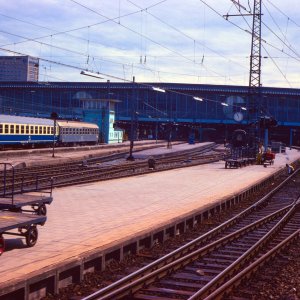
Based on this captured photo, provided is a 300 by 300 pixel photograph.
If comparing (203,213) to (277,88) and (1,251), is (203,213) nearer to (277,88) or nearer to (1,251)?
(1,251)

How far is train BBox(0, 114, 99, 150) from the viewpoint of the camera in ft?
154

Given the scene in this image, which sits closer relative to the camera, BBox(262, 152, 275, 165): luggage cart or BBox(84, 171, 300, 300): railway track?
BBox(84, 171, 300, 300): railway track

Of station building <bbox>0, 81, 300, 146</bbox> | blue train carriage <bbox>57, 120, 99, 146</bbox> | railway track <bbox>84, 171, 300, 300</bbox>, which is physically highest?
station building <bbox>0, 81, 300, 146</bbox>

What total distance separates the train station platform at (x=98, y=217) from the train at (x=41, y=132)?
65.6 ft

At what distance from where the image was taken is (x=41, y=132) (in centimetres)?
5475

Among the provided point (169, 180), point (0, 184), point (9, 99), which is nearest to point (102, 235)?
point (0, 184)

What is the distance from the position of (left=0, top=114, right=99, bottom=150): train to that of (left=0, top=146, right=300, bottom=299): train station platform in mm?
20007

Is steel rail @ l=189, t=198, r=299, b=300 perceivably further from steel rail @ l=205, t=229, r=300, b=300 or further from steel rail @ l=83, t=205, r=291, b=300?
steel rail @ l=83, t=205, r=291, b=300

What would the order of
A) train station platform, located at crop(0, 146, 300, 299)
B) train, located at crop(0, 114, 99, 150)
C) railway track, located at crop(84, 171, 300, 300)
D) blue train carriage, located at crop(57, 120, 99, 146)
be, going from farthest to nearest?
1. blue train carriage, located at crop(57, 120, 99, 146)
2. train, located at crop(0, 114, 99, 150)
3. train station platform, located at crop(0, 146, 300, 299)
4. railway track, located at crop(84, 171, 300, 300)

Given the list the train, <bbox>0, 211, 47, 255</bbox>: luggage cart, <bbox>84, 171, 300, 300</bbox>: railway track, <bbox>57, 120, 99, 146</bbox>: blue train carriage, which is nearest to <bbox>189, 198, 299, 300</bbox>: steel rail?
<bbox>84, 171, 300, 300</bbox>: railway track

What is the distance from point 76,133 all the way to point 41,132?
927cm

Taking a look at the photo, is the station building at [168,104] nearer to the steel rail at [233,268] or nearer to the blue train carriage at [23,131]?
the blue train carriage at [23,131]

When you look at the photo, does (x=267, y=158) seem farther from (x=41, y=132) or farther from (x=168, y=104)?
(x=168, y=104)

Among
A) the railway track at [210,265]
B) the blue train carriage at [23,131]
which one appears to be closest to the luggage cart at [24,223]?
the railway track at [210,265]
